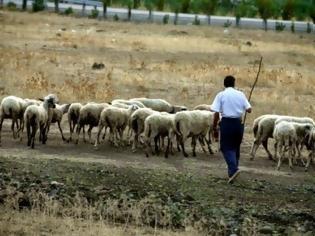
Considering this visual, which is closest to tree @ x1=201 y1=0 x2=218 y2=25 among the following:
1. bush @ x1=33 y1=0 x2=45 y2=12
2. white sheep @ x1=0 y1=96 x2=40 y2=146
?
bush @ x1=33 y1=0 x2=45 y2=12

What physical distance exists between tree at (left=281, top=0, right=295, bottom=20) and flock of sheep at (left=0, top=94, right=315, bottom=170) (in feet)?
151

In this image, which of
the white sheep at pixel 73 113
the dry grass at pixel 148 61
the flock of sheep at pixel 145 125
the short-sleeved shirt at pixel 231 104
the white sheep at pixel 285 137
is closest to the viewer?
the short-sleeved shirt at pixel 231 104

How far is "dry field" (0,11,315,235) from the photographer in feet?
44.7

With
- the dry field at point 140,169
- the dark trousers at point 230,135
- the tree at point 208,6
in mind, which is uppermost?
the tree at point 208,6

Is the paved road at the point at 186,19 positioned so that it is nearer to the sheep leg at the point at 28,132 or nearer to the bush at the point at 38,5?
the bush at the point at 38,5

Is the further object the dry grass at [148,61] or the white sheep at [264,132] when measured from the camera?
the dry grass at [148,61]

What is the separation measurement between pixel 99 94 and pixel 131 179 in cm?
985

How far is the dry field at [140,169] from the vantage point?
13609mm

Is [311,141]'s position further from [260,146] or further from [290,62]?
[290,62]

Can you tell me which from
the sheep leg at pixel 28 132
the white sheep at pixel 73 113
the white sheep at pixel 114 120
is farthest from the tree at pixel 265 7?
the sheep leg at pixel 28 132

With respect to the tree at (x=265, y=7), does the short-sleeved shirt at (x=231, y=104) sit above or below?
below

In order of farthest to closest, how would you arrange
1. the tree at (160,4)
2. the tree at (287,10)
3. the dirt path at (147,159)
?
the tree at (160,4), the tree at (287,10), the dirt path at (147,159)

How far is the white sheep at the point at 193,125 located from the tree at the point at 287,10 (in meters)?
46.8

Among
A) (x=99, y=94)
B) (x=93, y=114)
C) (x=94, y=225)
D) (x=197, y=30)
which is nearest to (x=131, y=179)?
(x=94, y=225)
